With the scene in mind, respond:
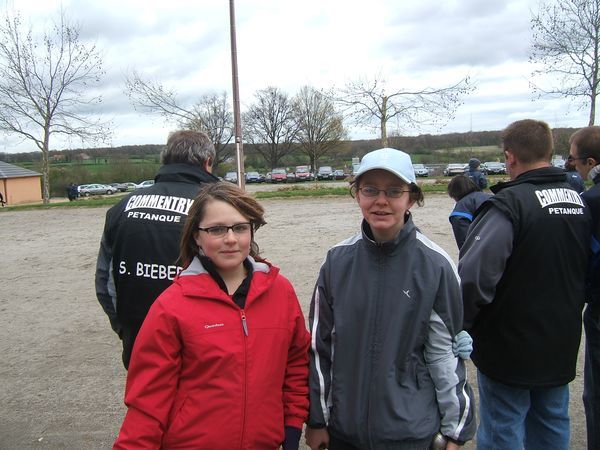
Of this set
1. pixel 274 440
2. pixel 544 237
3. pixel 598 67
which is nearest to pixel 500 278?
pixel 544 237

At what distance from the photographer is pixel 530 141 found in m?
2.52

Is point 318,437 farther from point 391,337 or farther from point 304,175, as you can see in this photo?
point 304,175

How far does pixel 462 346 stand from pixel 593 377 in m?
1.39

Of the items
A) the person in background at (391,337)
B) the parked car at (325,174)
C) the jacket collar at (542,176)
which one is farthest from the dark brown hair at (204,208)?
the parked car at (325,174)

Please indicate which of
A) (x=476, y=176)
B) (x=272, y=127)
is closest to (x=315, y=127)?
(x=272, y=127)

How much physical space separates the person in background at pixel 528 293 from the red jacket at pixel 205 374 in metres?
1.07

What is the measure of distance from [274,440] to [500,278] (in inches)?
53.3

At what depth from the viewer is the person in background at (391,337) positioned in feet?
6.18

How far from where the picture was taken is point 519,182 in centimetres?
250

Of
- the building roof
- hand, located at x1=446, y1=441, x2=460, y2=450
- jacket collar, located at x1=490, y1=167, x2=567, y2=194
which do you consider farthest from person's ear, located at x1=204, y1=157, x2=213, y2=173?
the building roof

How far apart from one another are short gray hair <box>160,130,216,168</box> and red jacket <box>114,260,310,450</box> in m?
1.05

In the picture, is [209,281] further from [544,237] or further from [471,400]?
[544,237]

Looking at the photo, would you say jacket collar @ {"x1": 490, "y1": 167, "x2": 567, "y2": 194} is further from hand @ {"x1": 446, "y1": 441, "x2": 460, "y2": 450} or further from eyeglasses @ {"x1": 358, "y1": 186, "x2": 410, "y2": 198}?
hand @ {"x1": 446, "y1": 441, "x2": 460, "y2": 450}

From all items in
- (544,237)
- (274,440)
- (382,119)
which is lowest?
(274,440)
